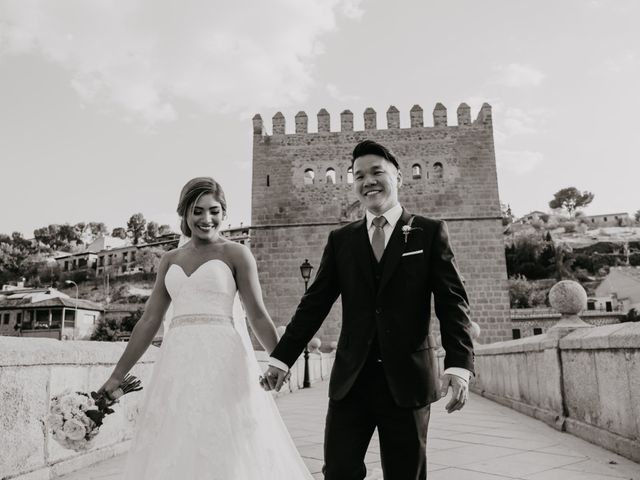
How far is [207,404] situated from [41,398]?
5.91 feet

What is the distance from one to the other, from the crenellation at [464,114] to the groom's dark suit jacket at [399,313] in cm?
2016

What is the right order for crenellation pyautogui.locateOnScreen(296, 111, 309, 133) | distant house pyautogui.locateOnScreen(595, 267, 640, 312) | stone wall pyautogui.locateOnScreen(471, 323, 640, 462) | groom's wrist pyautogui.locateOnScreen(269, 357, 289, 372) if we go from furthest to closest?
distant house pyautogui.locateOnScreen(595, 267, 640, 312) < crenellation pyautogui.locateOnScreen(296, 111, 309, 133) < stone wall pyautogui.locateOnScreen(471, 323, 640, 462) < groom's wrist pyautogui.locateOnScreen(269, 357, 289, 372)

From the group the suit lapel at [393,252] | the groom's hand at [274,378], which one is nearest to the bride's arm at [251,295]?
the groom's hand at [274,378]

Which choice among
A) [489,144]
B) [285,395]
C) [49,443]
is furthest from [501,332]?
[49,443]

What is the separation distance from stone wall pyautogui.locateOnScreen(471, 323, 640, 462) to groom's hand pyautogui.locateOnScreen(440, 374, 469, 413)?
2259mm

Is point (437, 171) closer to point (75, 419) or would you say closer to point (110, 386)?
point (110, 386)

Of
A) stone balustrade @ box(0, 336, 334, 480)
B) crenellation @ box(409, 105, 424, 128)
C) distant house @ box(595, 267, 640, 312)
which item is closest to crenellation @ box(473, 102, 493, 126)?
crenellation @ box(409, 105, 424, 128)

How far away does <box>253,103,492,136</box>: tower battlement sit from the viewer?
69.3 ft

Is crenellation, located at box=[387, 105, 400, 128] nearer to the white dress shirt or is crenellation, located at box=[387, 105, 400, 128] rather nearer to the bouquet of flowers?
the white dress shirt

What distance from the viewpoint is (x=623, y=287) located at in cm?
4222

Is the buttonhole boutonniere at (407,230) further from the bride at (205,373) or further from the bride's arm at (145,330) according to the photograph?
the bride's arm at (145,330)

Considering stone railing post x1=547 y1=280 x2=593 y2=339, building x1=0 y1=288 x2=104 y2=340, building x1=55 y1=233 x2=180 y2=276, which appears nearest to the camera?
stone railing post x1=547 y1=280 x2=593 y2=339

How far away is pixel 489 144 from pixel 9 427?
20079 mm

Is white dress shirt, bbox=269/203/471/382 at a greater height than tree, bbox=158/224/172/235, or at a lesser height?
lesser
